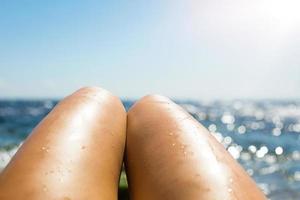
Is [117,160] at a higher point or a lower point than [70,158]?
lower

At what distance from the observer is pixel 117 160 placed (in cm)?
173

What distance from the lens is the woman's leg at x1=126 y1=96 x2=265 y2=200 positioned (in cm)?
124

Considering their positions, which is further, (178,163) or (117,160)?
(117,160)

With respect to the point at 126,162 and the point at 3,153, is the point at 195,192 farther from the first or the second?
the point at 3,153

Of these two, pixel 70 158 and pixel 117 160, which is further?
pixel 117 160

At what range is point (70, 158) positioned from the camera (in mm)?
1412

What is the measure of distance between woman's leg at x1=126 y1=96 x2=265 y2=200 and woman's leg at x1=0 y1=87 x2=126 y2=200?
80 millimetres

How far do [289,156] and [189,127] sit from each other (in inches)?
378

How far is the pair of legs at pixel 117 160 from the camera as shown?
1243mm

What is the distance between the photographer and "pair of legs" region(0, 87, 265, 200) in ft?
4.08

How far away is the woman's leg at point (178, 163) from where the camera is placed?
4.06 ft

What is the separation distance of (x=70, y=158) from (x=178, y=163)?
0.32 metres

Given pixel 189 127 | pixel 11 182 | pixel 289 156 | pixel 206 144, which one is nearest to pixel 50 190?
pixel 11 182

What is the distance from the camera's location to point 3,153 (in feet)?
31.7
